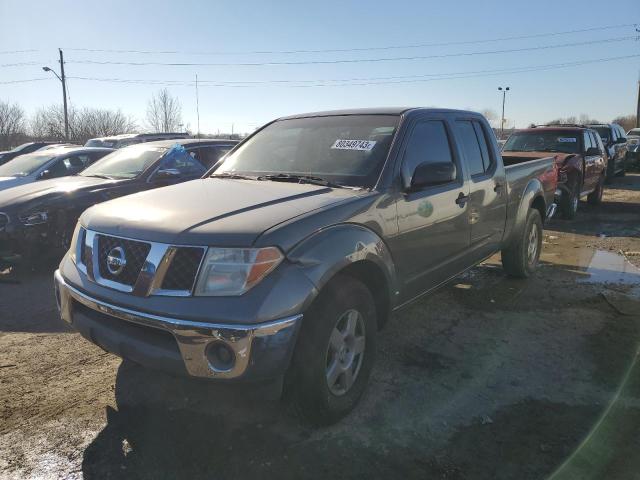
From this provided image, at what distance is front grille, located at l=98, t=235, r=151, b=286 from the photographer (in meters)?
2.68

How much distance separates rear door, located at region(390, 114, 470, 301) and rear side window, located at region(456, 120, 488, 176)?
0.24 metres

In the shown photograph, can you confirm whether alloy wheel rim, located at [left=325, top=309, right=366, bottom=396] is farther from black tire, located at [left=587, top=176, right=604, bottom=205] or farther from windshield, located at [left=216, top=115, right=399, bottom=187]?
black tire, located at [left=587, top=176, right=604, bottom=205]

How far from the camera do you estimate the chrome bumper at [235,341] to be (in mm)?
2398

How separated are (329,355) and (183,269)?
0.97 m

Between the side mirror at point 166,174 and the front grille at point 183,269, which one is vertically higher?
the side mirror at point 166,174

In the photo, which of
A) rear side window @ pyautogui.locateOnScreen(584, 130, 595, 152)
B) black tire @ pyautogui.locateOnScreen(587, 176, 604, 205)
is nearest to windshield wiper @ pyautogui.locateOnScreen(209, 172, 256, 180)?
rear side window @ pyautogui.locateOnScreen(584, 130, 595, 152)

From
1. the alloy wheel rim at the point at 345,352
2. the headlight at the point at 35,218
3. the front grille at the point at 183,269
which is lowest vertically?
the alloy wheel rim at the point at 345,352

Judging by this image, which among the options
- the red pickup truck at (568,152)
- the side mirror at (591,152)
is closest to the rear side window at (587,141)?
the red pickup truck at (568,152)

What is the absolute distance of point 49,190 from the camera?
6527mm

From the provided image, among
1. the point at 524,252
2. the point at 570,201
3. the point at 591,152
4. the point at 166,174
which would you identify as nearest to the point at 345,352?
the point at 524,252

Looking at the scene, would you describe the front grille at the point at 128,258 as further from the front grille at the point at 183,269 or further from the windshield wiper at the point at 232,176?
the windshield wiper at the point at 232,176

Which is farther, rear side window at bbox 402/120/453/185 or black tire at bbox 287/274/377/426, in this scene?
rear side window at bbox 402/120/453/185

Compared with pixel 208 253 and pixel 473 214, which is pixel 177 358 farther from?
pixel 473 214

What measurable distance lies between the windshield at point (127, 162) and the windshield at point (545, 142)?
7.43 meters
